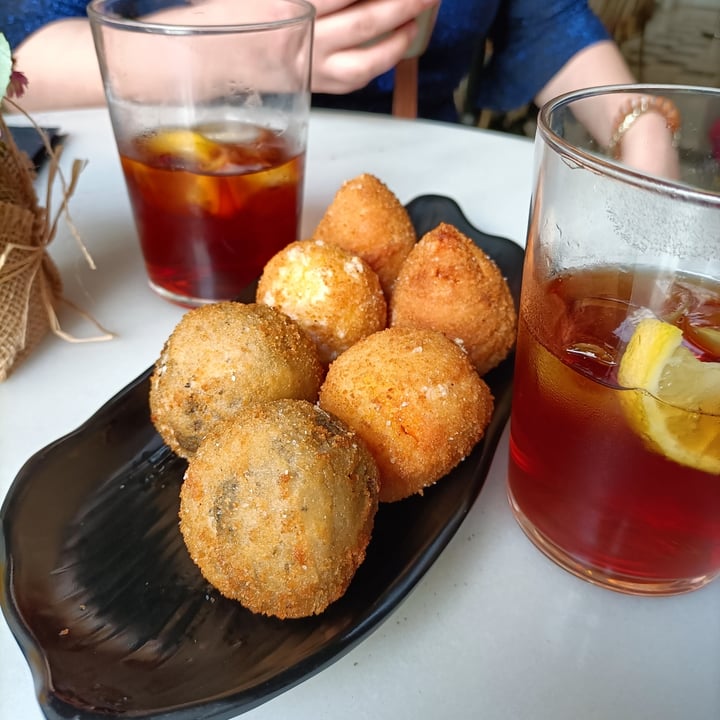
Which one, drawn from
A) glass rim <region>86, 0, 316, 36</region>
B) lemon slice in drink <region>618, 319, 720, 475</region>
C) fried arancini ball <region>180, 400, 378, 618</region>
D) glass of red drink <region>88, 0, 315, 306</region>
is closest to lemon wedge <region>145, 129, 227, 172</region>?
glass of red drink <region>88, 0, 315, 306</region>

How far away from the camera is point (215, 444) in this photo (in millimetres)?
435

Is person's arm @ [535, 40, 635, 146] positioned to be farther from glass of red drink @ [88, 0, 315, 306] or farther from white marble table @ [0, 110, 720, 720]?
white marble table @ [0, 110, 720, 720]

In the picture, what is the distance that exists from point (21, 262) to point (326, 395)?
31 centimetres

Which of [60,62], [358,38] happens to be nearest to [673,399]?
[358,38]

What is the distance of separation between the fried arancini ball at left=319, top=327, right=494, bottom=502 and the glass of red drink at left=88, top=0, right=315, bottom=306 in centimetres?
25

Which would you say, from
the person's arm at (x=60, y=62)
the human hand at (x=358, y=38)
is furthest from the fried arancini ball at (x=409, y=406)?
the person's arm at (x=60, y=62)

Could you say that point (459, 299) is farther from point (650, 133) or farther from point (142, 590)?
point (142, 590)

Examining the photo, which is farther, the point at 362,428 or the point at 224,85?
the point at 224,85

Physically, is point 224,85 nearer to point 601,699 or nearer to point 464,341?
point 464,341

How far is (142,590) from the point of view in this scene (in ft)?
1.42

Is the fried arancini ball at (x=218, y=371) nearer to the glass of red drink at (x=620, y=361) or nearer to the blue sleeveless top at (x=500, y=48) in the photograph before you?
the glass of red drink at (x=620, y=361)

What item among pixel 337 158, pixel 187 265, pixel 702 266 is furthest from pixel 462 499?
pixel 337 158

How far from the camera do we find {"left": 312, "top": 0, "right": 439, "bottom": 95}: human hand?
0.85 m

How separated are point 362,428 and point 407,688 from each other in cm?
17
